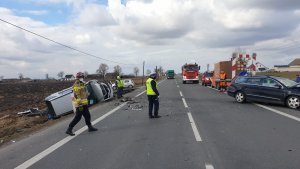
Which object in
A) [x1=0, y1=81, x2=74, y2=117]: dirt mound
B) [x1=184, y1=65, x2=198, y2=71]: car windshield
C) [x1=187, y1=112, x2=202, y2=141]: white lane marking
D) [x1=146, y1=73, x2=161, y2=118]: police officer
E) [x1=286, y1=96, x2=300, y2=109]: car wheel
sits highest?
[x1=184, y1=65, x2=198, y2=71]: car windshield

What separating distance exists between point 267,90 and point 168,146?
10.5 metres

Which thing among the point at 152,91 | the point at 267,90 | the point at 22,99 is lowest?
the point at 22,99

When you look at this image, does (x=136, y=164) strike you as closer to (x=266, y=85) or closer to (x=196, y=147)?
(x=196, y=147)

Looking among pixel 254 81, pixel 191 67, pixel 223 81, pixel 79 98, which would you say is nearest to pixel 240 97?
pixel 254 81

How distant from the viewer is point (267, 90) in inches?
667

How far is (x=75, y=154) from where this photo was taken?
7410mm

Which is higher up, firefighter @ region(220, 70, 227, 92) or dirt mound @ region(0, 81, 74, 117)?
firefighter @ region(220, 70, 227, 92)

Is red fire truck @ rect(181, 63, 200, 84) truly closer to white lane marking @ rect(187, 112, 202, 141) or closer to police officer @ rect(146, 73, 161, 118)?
white lane marking @ rect(187, 112, 202, 141)

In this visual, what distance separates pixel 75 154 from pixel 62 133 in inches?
123

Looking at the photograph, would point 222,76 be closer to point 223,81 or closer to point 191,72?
point 223,81

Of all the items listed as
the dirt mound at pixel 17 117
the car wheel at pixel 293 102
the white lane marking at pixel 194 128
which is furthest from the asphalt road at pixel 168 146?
the car wheel at pixel 293 102

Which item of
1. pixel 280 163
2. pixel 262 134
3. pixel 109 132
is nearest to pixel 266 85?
pixel 262 134

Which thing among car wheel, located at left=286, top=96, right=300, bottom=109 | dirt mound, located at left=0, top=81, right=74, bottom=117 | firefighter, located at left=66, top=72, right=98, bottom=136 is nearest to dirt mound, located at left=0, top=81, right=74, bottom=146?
dirt mound, located at left=0, top=81, right=74, bottom=117

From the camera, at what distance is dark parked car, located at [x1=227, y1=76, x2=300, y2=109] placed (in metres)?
15.8
